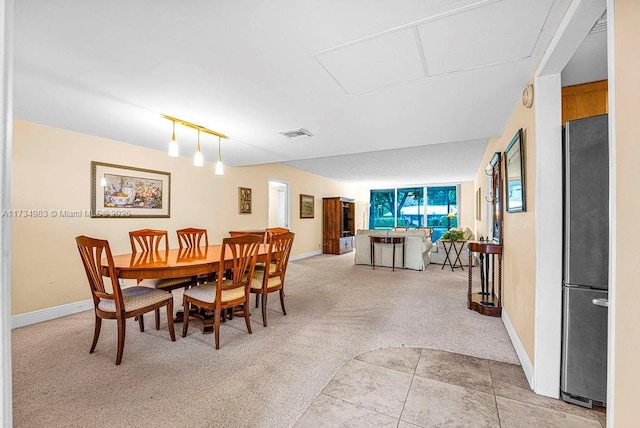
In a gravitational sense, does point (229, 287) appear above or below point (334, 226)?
below

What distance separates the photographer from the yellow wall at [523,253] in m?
1.86

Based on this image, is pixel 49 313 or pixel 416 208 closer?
pixel 49 313

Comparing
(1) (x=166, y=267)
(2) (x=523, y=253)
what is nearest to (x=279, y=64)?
(1) (x=166, y=267)

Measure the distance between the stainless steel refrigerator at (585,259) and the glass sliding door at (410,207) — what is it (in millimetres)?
8808

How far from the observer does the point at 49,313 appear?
2.98 m

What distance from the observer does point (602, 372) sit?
1.53 meters

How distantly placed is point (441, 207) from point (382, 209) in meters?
2.25

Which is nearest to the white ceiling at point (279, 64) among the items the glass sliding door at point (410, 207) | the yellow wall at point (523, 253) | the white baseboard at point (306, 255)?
the yellow wall at point (523, 253)

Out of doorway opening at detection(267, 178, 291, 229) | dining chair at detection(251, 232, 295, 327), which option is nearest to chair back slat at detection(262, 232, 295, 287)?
dining chair at detection(251, 232, 295, 327)

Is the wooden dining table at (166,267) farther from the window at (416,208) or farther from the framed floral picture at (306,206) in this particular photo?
the window at (416,208)

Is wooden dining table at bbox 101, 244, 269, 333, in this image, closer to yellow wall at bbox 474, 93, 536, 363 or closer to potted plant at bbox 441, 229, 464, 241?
yellow wall at bbox 474, 93, 536, 363

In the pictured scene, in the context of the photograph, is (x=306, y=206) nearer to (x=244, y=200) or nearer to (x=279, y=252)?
(x=244, y=200)

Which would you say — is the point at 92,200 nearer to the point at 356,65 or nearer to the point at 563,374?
the point at 356,65

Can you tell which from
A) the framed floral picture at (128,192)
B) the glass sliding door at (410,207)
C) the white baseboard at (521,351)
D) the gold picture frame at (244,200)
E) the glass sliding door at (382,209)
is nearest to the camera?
the white baseboard at (521,351)
